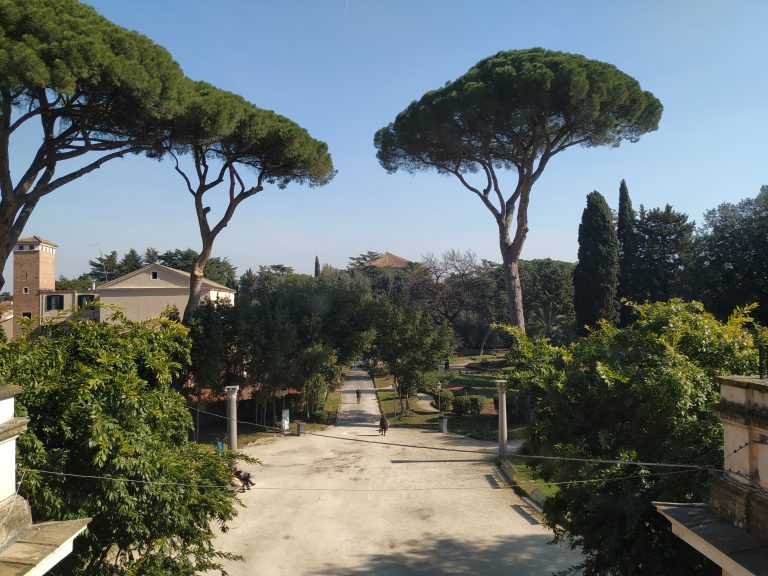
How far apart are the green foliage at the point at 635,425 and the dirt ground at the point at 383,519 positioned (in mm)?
3005

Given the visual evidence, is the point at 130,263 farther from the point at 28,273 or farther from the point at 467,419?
the point at 467,419

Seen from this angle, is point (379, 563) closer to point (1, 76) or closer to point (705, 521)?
point (705, 521)

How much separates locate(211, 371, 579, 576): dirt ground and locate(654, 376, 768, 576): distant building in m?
5.86

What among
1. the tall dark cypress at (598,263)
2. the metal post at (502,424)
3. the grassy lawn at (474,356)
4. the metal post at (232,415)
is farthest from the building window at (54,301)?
the tall dark cypress at (598,263)

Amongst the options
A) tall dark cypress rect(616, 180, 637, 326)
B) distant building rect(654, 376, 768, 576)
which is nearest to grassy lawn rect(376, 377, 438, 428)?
tall dark cypress rect(616, 180, 637, 326)

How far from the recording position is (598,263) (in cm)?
3597

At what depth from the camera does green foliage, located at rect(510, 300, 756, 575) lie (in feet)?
19.2

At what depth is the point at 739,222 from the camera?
2670cm

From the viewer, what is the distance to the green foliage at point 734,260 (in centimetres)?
2523

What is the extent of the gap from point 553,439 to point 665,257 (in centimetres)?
3601

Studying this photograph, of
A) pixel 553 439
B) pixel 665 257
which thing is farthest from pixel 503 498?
pixel 665 257

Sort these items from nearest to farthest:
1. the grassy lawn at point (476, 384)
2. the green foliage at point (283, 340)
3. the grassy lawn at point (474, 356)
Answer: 1. the green foliage at point (283, 340)
2. the grassy lawn at point (476, 384)
3. the grassy lawn at point (474, 356)

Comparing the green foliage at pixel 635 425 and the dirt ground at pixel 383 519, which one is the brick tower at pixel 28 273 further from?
the green foliage at pixel 635 425

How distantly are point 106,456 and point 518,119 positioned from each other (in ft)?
67.0
